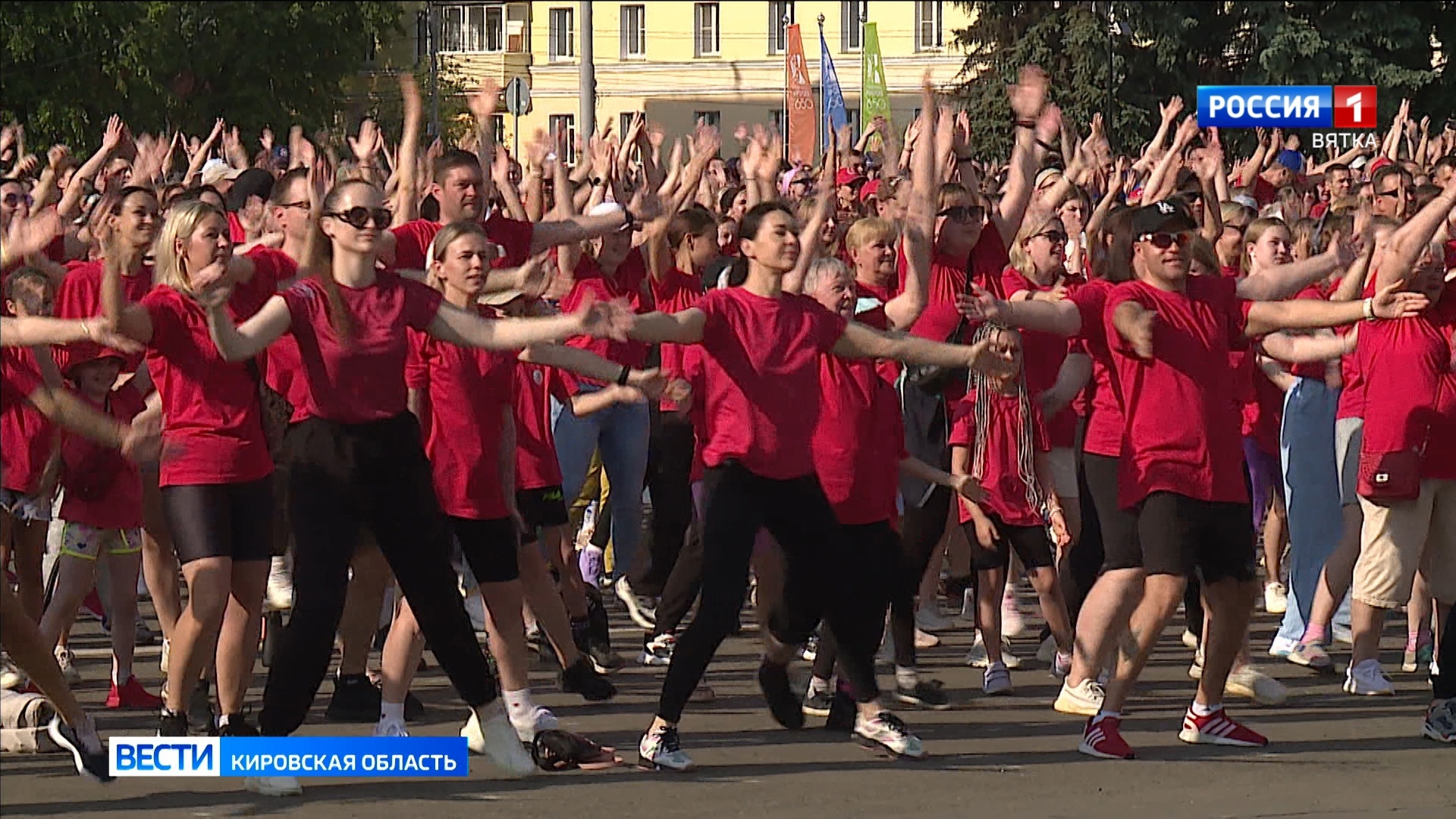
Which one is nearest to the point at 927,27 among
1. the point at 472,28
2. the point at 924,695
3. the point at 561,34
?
the point at 561,34

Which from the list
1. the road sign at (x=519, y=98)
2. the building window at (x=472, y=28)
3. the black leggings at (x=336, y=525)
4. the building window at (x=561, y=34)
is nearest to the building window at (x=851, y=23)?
the building window at (x=561, y=34)

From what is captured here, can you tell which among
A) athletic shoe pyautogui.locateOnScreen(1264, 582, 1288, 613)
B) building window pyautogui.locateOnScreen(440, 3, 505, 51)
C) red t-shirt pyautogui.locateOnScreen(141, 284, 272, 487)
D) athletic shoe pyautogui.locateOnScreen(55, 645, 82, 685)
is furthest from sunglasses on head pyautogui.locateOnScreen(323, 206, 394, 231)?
building window pyautogui.locateOnScreen(440, 3, 505, 51)

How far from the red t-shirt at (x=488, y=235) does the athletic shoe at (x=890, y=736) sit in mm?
2186

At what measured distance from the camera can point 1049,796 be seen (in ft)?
25.9

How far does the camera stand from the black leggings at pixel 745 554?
8.27 m

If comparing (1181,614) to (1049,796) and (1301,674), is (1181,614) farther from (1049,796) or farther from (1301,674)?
(1049,796)

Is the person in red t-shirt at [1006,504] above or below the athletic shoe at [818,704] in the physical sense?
above

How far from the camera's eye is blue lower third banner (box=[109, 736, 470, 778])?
745cm

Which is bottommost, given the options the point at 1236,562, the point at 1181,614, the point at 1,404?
the point at 1181,614

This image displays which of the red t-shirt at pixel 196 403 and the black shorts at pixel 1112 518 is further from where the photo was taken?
the black shorts at pixel 1112 518

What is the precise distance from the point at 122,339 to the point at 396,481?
0.92 meters

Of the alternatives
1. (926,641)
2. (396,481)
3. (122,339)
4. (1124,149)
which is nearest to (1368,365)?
(926,641)

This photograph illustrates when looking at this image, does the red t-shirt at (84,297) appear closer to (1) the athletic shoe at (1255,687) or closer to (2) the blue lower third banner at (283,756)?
(2) the blue lower third banner at (283,756)

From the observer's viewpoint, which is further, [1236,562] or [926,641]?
[926,641]
